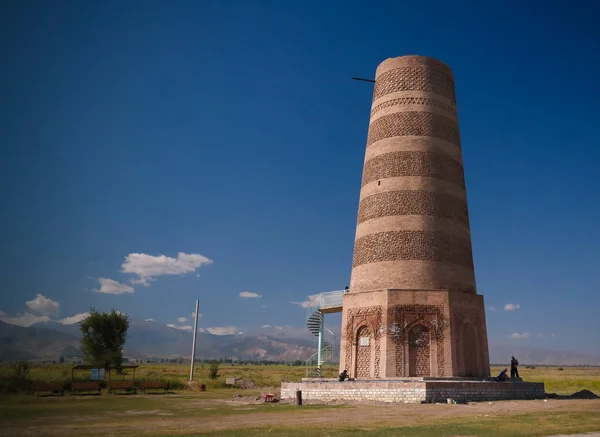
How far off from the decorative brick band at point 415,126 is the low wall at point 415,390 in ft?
33.0

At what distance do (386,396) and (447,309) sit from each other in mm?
4312

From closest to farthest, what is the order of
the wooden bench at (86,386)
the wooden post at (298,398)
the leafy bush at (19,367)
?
the leafy bush at (19,367) → the wooden post at (298,398) → the wooden bench at (86,386)

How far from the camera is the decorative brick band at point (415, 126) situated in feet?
71.7

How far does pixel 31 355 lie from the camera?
6.11 meters

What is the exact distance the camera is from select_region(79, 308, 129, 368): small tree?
137 feet

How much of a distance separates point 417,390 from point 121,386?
1618 cm

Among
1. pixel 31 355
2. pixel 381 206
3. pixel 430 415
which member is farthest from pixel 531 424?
pixel 381 206

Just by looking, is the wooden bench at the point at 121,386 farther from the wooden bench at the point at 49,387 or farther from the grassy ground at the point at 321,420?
the grassy ground at the point at 321,420

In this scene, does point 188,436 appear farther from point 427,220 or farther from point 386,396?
point 427,220

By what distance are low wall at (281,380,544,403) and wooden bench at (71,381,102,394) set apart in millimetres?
11113

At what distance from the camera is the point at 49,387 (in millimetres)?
22875

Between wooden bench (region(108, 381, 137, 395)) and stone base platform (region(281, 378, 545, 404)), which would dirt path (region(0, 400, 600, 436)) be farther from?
wooden bench (region(108, 381, 137, 395))

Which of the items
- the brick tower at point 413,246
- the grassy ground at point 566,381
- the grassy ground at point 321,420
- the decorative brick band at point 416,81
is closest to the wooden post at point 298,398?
the grassy ground at point 321,420

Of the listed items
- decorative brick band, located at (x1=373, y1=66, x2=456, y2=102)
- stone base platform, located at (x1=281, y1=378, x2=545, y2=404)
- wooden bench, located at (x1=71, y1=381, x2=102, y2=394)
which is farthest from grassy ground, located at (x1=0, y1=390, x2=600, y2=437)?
decorative brick band, located at (x1=373, y1=66, x2=456, y2=102)
